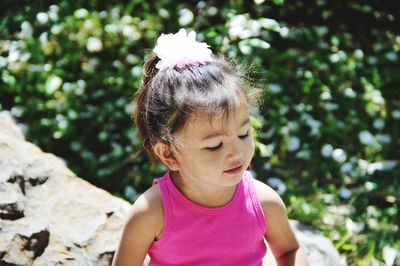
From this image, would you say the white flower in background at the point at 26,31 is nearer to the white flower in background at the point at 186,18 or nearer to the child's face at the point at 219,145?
the white flower in background at the point at 186,18

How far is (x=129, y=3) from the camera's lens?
4.60 metres

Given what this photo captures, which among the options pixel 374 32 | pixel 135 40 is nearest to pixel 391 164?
pixel 374 32

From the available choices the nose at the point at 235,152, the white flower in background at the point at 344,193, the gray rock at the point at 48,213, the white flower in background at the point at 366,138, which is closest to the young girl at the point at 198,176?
the nose at the point at 235,152

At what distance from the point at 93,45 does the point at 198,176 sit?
7.99 feet

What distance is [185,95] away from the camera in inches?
75.3

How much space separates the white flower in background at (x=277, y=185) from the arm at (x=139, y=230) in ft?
5.32

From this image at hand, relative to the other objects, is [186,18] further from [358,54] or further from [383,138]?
[383,138]

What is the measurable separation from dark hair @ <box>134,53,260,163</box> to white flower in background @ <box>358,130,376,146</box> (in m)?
2.04

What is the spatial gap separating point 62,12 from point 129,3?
471 millimetres

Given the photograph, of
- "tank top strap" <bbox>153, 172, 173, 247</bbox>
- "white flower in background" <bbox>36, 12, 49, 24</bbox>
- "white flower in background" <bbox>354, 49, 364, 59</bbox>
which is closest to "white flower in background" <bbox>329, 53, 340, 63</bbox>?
"white flower in background" <bbox>354, 49, 364, 59</bbox>

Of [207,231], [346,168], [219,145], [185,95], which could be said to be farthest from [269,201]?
[346,168]

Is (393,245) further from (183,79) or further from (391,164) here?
(183,79)

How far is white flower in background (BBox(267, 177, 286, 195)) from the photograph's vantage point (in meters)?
3.60

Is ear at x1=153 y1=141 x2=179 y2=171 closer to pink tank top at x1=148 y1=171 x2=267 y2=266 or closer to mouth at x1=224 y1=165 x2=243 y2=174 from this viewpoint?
pink tank top at x1=148 y1=171 x2=267 y2=266
